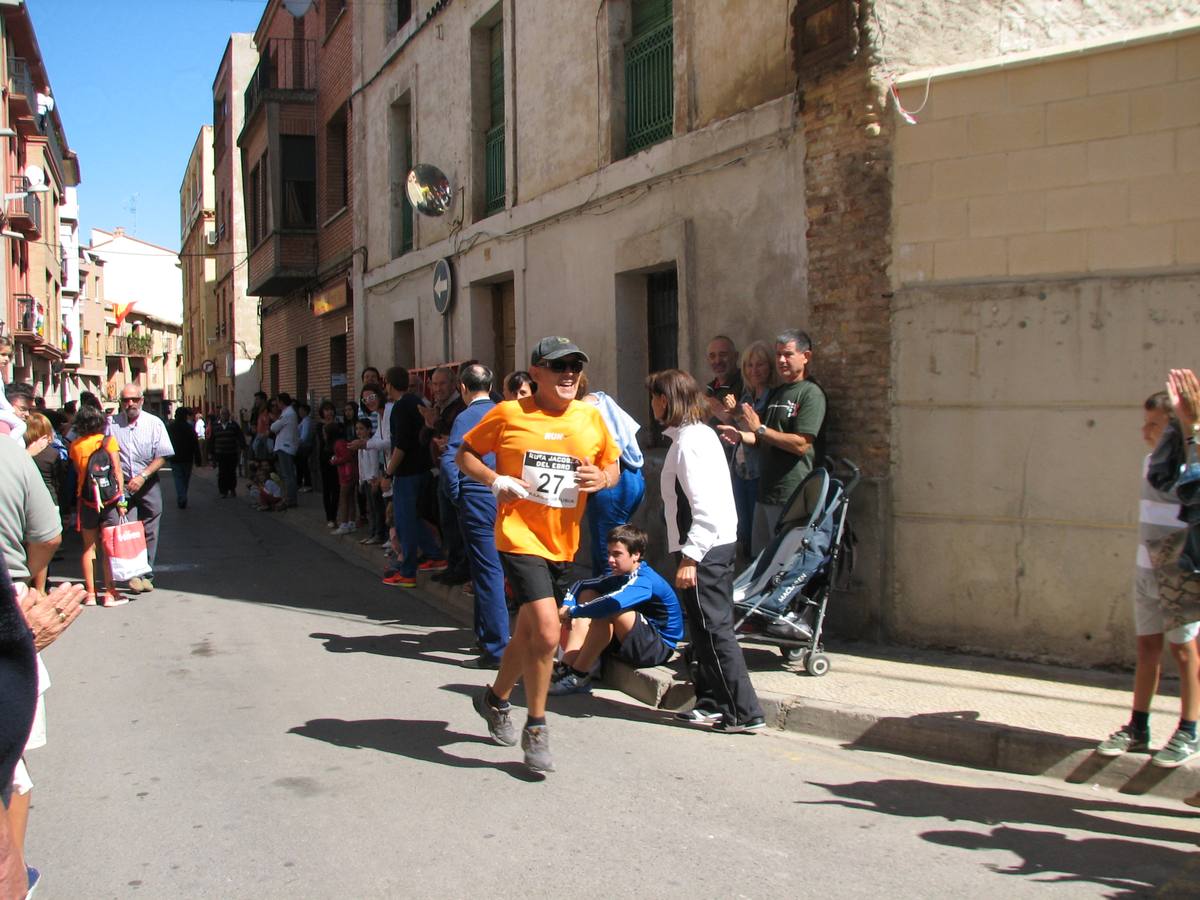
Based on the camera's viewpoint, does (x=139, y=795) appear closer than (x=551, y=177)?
Yes

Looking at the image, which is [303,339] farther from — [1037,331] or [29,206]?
[1037,331]

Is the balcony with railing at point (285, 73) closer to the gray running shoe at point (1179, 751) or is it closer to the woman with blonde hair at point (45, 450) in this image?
the woman with blonde hair at point (45, 450)

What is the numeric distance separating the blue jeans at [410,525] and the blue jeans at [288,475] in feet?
24.2

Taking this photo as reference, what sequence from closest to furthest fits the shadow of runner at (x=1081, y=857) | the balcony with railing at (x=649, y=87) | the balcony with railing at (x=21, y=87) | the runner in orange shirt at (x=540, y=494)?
the shadow of runner at (x=1081, y=857), the runner in orange shirt at (x=540, y=494), the balcony with railing at (x=649, y=87), the balcony with railing at (x=21, y=87)

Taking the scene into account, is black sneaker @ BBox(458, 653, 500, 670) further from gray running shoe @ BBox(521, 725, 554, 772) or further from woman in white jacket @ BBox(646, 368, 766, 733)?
gray running shoe @ BBox(521, 725, 554, 772)

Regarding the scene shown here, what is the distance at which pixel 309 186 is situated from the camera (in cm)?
2197

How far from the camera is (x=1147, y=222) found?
603cm

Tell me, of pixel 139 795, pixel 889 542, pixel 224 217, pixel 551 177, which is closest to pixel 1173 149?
pixel 889 542

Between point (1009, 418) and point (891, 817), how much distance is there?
9.86 ft

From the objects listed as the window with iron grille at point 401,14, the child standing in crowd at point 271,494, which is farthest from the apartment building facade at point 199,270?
the window with iron grille at point 401,14

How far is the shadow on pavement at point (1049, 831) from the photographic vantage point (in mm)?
3816

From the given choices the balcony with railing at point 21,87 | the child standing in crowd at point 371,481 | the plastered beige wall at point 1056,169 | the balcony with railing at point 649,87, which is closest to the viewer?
the plastered beige wall at point 1056,169

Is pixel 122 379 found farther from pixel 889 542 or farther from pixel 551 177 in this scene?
pixel 889 542

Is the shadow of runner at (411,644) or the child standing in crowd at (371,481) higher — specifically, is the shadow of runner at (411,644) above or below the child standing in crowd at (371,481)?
below
